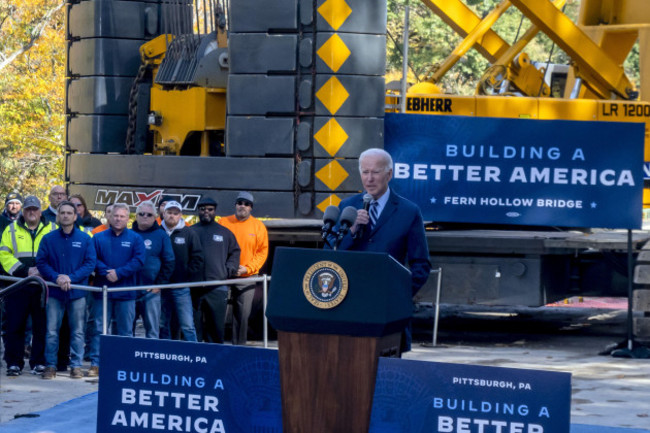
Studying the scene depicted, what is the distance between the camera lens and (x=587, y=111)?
51.0 ft

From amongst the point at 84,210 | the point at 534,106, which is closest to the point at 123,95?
the point at 84,210

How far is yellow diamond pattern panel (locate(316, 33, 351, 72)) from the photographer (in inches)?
471

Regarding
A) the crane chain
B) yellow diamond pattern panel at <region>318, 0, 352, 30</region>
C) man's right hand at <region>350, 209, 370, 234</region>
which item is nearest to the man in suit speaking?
man's right hand at <region>350, 209, 370, 234</region>

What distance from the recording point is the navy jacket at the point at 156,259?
12.1 meters

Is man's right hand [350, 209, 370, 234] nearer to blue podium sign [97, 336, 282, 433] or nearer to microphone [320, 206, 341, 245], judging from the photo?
microphone [320, 206, 341, 245]

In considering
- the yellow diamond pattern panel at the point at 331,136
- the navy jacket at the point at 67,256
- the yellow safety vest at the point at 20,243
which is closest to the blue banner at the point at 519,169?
the yellow diamond pattern panel at the point at 331,136

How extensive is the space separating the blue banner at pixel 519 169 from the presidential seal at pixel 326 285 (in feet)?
25.0

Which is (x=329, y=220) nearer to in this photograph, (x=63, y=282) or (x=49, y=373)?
(x=63, y=282)

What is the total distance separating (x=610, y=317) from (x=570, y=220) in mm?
4891

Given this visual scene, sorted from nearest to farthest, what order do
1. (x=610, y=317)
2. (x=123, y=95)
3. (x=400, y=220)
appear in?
1. (x=400, y=220)
2. (x=123, y=95)
3. (x=610, y=317)

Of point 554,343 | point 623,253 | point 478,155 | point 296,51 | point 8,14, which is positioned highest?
point 8,14

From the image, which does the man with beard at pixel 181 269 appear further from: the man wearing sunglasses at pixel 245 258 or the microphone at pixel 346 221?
the microphone at pixel 346 221

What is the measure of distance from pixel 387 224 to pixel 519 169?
23.0 feet

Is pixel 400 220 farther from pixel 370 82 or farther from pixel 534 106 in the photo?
pixel 534 106
